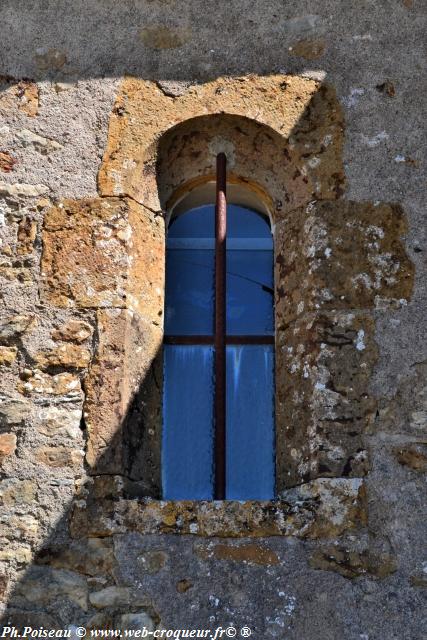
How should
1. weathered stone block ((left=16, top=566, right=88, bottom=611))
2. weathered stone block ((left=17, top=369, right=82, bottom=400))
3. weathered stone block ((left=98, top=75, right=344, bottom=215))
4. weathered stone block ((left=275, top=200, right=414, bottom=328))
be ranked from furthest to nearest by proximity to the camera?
weathered stone block ((left=98, top=75, right=344, bottom=215)) → weathered stone block ((left=275, top=200, right=414, bottom=328)) → weathered stone block ((left=17, top=369, right=82, bottom=400)) → weathered stone block ((left=16, top=566, right=88, bottom=611))

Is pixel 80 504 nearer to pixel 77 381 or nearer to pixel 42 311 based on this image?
pixel 77 381

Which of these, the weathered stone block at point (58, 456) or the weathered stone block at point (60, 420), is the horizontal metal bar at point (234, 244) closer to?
the weathered stone block at point (60, 420)

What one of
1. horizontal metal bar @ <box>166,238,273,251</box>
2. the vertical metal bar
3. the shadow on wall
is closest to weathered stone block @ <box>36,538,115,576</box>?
the shadow on wall

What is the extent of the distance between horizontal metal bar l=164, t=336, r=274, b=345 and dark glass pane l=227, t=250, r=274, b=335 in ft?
0.13

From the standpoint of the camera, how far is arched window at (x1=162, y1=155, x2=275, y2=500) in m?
4.64

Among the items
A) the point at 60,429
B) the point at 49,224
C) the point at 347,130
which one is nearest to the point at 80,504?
the point at 60,429

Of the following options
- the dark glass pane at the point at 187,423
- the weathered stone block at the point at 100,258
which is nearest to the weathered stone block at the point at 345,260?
the dark glass pane at the point at 187,423

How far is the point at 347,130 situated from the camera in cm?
482

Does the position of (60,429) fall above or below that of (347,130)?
below

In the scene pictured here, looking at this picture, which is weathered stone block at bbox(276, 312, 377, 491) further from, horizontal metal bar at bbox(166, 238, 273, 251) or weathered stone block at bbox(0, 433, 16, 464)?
weathered stone block at bbox(0, 433, 16, 464)

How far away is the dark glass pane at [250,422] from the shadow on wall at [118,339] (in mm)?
202

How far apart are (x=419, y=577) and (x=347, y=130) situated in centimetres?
175

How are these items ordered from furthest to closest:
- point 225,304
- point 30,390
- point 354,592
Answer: point 225,304 < point 30,390 < point 354,592

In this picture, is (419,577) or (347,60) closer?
(419,577)
